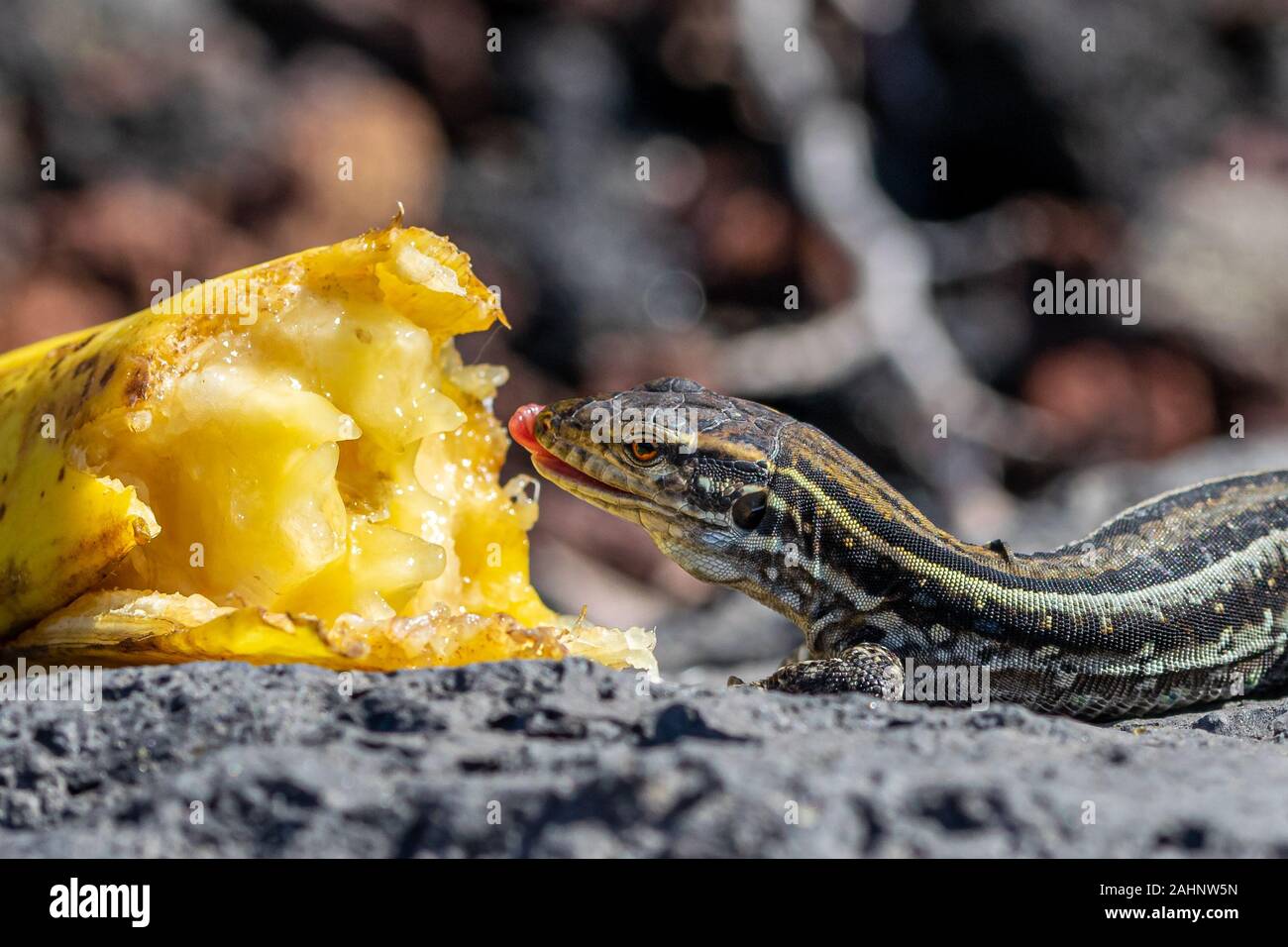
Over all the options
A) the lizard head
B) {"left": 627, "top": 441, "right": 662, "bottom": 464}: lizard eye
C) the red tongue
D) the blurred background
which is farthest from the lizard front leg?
the blurred background

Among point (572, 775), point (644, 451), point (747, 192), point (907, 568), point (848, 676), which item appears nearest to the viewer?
point (572, 775)

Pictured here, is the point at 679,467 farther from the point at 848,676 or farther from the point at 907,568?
the point at 848,676

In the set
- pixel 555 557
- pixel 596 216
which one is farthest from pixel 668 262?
pixel 555 557

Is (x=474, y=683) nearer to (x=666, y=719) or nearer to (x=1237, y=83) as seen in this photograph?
(x=666, y=719)

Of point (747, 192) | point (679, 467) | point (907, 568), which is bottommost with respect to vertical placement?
point (907, 568)

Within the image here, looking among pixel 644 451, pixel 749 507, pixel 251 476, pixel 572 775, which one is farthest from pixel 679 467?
pixel 572 775

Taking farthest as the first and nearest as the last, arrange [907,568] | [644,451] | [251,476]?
[644,451], [907,568], [251,476]
